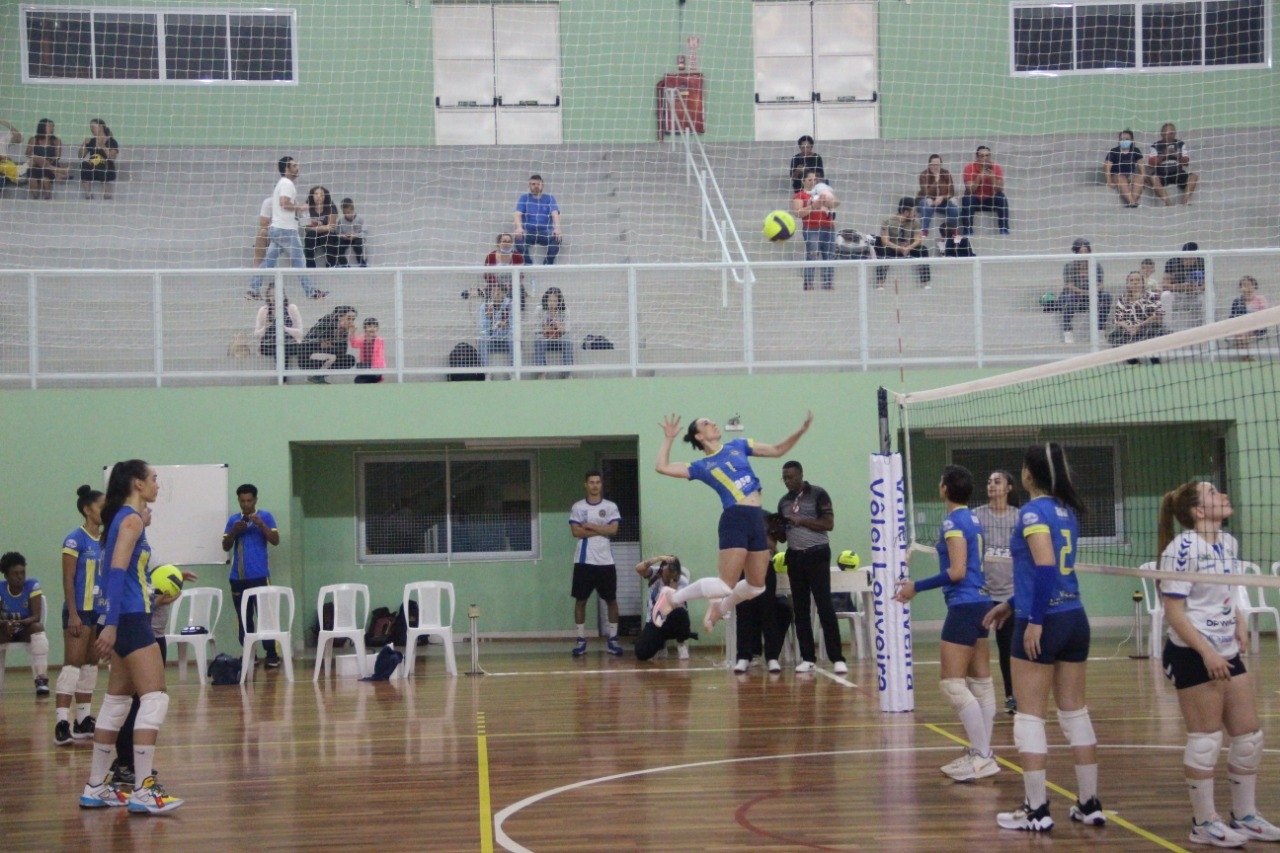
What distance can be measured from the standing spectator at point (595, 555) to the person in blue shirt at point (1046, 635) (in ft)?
33.0

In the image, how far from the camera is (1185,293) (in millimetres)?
16188

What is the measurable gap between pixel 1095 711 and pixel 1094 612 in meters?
7.03

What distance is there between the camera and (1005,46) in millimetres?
23000

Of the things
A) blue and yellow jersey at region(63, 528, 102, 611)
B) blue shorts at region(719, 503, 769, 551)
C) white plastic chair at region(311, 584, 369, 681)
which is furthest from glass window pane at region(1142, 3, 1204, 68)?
blue and yellow jersey at region(63, 528, 102, 611)

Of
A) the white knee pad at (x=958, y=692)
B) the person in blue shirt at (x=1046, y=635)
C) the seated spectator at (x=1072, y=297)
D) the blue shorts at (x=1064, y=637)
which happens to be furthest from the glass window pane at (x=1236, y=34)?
the blue shorts at (x=1064, y=637)

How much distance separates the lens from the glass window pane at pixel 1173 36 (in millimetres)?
23125

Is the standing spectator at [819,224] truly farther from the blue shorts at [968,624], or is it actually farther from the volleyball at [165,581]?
the blue shorts at [968,624]

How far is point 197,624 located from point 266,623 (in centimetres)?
94

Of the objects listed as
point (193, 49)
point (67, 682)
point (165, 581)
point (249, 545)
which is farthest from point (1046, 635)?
point (193, 49)

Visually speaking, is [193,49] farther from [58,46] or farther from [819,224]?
[819,224]

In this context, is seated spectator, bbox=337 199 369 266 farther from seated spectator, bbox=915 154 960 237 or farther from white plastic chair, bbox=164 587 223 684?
seated spectator, bbox=915 154 960 237

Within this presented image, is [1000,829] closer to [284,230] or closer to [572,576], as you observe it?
[572,576]

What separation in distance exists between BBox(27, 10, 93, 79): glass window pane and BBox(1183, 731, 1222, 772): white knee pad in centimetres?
2043

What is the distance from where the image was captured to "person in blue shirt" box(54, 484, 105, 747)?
946 centimetres
